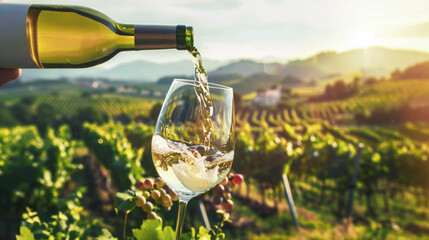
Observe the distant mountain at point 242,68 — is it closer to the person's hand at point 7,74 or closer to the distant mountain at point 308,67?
the distant mountain at point 308,67

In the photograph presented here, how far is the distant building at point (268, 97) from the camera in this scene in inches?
1549

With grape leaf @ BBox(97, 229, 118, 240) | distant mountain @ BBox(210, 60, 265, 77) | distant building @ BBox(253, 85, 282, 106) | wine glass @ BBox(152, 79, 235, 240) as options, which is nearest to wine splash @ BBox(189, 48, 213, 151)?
wine glass @ BBox(152, 79, 235, 240)

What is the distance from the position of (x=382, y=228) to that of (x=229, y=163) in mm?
6531

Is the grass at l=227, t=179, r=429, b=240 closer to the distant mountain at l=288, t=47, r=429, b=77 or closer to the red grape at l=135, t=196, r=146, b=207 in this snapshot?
the red grape at l=135, t=196, r=146, b=207

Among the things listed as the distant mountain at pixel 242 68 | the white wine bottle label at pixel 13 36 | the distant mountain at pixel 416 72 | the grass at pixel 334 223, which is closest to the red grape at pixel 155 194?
the white wine bottle label at pixel 13 36

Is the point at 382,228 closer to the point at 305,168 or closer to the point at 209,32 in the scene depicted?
the point at 305,168

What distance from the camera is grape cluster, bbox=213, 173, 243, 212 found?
117 centimetres

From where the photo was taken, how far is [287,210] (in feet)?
23.4

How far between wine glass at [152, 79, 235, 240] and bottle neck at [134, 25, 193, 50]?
0.19m

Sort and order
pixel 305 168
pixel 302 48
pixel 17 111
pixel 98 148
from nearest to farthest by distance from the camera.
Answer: pixel 98 148 < pixel 305 168 < pixel 17 111 < pixel 302 48

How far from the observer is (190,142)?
3.49 feet

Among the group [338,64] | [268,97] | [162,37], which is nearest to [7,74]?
[162,37]

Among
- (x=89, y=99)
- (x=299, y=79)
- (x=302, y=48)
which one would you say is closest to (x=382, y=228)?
(x=89, y=99)

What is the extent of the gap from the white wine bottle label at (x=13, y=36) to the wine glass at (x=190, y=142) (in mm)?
454
